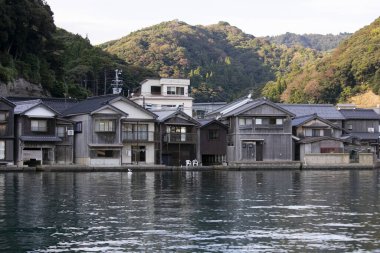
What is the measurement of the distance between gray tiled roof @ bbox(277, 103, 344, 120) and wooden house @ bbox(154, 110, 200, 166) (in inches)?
498

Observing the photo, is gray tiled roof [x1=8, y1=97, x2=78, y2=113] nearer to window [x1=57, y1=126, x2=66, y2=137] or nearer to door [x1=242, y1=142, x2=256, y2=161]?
window [x1=57, y1=126, x2=66, y2=137]

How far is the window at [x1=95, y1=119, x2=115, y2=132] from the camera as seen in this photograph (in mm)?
52031

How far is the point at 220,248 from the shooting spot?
1489cm

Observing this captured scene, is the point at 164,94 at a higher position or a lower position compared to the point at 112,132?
higher

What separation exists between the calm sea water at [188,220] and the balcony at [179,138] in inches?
982

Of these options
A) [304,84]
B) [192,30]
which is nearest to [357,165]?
[304,84]

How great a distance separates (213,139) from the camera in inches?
2240

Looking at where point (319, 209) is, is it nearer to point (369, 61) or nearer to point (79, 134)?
point (79, 134)

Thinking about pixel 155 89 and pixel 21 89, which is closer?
pixel 21 89

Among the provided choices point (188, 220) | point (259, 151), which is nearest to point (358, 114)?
point (259, 151)

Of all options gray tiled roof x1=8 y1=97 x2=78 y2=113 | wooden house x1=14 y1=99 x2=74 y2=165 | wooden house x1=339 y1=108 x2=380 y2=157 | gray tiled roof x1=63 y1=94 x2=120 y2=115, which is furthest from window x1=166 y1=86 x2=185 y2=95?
wooden house x1=14 y1=99 x2=74 y2=165

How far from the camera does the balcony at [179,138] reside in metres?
55.4

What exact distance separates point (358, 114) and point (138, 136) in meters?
24.9

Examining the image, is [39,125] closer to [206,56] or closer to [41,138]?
[41,138]
